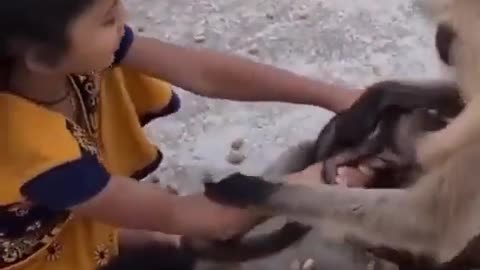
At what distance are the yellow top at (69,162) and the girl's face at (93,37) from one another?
6 centimetres

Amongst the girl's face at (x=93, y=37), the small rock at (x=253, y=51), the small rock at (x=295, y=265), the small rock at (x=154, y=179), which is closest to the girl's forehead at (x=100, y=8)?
the girl's face at (x=93, y=37)

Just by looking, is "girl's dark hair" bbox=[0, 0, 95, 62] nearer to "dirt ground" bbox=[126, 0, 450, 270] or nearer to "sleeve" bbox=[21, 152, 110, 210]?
"sleeve" bbox=[21, 152, 110, 210]

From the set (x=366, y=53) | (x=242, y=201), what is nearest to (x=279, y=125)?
(x=366, y=53)

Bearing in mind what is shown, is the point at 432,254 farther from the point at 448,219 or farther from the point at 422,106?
the point at 422,106

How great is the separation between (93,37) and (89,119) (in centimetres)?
17

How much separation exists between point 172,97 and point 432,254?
1.40ft

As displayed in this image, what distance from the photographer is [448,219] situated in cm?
103

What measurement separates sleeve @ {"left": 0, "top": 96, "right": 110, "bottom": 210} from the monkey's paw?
0.12 meters

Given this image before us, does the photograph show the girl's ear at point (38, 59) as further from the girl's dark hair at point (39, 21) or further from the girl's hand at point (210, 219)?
the girl's hand at point (210, 219)

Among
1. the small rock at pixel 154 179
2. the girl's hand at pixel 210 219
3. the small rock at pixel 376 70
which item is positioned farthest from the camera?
the small rock at pixel 376 70

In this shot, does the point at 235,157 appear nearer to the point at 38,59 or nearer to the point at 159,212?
the point at 159,212

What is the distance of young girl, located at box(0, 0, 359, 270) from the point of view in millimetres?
1059

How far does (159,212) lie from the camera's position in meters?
1.16

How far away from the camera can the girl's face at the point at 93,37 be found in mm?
1043
